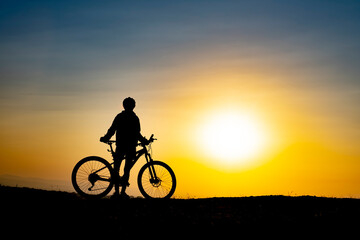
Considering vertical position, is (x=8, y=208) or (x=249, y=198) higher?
(x=249, y=198)

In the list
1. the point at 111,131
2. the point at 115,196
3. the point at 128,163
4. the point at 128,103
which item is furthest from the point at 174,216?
the point at 128,103

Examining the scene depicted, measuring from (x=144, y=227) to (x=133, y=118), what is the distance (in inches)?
199

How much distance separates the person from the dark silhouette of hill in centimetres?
118

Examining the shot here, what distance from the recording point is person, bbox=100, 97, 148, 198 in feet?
40.7

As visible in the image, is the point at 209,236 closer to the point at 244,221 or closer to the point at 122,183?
the point at 244,221

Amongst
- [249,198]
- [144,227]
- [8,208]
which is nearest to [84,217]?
[144,227]

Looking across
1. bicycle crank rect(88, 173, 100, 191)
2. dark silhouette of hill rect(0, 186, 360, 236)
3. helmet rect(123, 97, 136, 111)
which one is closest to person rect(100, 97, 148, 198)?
helmet rect(123, 97, 136, 111)

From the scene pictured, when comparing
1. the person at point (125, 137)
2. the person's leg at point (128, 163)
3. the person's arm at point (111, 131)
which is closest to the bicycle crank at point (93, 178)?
the person at point (125, 137)

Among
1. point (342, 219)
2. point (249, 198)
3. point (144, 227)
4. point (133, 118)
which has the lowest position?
point (144, 227)

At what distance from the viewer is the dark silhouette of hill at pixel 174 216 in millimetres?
8305

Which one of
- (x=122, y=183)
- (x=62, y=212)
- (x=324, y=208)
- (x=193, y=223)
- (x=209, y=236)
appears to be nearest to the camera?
(x=209, y=236)

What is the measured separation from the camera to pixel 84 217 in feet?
29.4

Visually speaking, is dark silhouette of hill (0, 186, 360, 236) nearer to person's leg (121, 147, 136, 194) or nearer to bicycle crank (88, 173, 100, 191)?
bicycle crank (88, 173, 100, 191)

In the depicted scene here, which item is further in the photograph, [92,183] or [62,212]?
[92,183]
